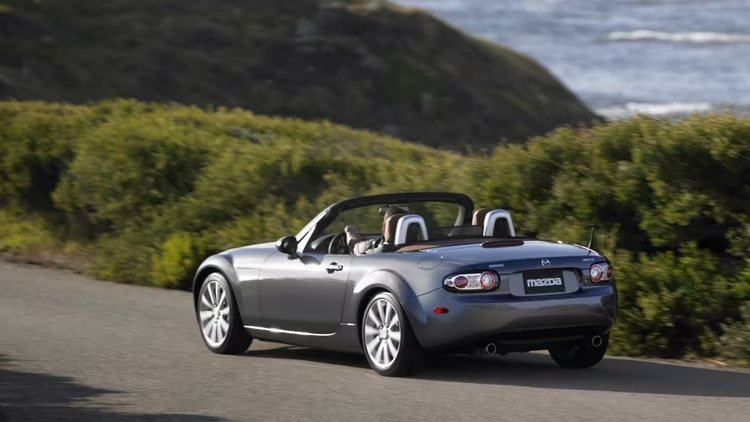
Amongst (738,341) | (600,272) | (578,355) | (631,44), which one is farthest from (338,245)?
(631,44)

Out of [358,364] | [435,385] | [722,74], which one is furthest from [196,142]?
[722,74]

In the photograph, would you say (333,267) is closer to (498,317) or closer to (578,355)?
(498,317)

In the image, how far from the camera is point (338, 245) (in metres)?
12.3

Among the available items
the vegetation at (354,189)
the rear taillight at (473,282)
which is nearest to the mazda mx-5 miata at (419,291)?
the rear taillight at (473,282)

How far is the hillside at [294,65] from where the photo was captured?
57.7 m

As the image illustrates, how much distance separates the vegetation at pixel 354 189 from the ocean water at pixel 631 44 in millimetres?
42002

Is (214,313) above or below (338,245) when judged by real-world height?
below

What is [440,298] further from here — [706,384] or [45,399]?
[45,399]

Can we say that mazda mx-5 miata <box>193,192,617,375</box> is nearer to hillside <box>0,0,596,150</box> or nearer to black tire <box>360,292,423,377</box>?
black tire <box>360,292,423,377</box>

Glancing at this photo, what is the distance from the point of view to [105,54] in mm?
59438

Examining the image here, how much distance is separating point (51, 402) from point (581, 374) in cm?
395

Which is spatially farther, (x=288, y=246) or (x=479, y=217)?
(x=288, y=246)

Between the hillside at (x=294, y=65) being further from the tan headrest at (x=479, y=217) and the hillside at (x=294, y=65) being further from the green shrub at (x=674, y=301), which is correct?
the tan headrest at (x=479, y=217)

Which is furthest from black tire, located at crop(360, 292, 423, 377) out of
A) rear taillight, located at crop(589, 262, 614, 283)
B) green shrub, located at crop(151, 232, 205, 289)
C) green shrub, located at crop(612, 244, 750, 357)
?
green shrub, located at crop(151, 232, 205, 289)
